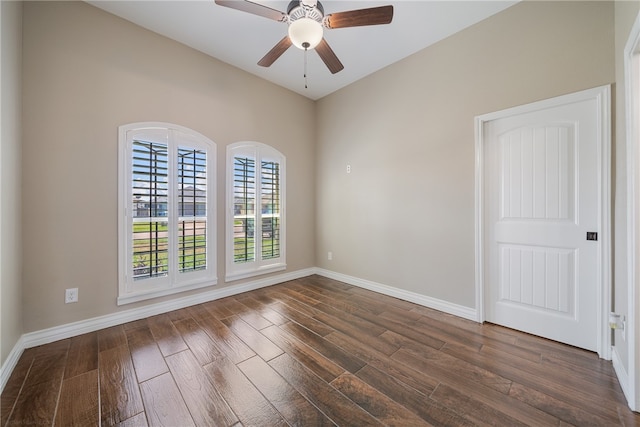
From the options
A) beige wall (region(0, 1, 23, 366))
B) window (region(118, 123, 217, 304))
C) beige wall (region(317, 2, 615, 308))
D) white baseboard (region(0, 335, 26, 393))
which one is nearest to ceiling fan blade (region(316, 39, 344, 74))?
beige wall (region(317, 2, 615, 308))

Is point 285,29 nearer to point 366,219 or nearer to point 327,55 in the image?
point 327,55

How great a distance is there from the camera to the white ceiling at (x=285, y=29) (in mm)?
2336

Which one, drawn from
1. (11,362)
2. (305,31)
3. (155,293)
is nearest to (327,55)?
→ (305,31)

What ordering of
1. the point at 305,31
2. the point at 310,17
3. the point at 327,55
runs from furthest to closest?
the point at 327,55, the point at 310,17, the point at 305,31

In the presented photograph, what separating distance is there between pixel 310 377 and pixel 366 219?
232 cm

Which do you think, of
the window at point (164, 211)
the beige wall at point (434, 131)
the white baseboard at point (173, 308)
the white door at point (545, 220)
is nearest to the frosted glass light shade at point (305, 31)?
the beige wall at point (434, 131)

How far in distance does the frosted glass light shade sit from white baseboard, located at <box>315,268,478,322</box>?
2.94 m

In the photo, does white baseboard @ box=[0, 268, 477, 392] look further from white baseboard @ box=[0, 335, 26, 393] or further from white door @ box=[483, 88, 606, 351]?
white door @ box=[483, 88, 606, 351]

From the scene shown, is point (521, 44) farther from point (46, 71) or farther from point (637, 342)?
point (46, 71)

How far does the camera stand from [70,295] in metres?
2.26

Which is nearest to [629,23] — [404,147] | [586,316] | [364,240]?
[404,147]

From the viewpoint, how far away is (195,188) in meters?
3.02

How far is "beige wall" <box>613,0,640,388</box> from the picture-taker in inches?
64.1

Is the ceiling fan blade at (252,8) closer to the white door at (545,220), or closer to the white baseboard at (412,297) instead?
the white door at (545,220)
